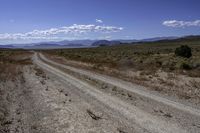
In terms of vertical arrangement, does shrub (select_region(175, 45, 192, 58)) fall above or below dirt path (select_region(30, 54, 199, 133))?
below

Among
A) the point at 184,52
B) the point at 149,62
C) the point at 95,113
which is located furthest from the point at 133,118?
the point at 184,52

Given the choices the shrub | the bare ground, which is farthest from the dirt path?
the shrub

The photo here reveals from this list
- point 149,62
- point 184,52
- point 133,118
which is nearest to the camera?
point 133,118

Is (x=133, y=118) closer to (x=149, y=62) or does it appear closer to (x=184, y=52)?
(x=149, y=62)

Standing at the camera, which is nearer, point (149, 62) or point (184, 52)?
point (149, 62)

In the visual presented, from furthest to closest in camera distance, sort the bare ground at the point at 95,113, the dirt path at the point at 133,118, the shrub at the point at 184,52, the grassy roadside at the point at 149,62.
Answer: the shrub at the point at 184,52 < the grassy roadside at the point at 149,62 < the bare ground at the point at 95,113 < the dirt path at the point at 133,118

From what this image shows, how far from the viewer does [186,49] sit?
169ft

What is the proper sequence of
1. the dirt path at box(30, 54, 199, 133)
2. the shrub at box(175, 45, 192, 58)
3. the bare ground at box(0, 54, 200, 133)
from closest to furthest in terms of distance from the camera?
the dirt path at box(30, 54, 199, 133), the bare ground at box(0, 54, 200, 133), the shrub at box(175, 45, 192, 58)

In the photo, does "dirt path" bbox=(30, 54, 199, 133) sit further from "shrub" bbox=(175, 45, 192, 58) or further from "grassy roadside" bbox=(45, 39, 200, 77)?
"shrub" bbox=(175, 45, 192, 58)

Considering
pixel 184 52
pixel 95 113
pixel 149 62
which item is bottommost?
pixel 149 62

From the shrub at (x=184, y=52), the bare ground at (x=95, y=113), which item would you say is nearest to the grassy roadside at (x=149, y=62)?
the shrub at (x=184, y=52)

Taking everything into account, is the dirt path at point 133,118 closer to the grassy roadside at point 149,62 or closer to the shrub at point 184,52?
the grassy roadside at point 149,62

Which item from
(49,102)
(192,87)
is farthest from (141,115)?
(192,87)

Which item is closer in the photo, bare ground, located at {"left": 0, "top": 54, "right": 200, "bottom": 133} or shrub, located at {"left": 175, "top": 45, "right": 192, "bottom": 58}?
bare ground, located at {"left": 0, "top": 54, "right": 200, "bottom": 133}
